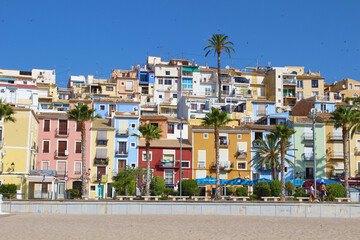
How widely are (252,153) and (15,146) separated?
28374 millimetres

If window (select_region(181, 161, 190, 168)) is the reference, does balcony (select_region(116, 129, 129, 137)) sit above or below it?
above

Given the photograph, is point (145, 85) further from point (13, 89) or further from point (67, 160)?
point (67, 160)

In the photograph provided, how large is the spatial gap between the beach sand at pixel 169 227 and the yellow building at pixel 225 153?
88.0 feet

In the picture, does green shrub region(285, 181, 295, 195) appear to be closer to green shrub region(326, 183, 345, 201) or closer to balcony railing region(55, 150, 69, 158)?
green shrub region(326, 183, 345, 201)

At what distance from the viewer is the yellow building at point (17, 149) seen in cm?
5194

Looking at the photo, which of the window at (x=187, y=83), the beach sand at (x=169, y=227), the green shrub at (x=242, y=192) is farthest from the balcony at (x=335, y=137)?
the window at (x=187, y=83)

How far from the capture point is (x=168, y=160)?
207ft

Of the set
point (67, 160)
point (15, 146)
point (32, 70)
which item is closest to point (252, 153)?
point (67, 160)

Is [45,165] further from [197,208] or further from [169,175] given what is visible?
[197,208]

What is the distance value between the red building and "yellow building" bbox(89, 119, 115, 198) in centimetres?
374

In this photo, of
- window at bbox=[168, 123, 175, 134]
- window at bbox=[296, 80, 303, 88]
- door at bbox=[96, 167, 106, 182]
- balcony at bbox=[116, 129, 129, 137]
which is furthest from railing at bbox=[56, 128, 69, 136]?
window at bbox=[296, 80, 303, 88]

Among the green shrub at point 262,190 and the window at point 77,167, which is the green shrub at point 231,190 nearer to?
the green shrub at point 262,190

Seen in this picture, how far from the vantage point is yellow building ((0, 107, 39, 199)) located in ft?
170

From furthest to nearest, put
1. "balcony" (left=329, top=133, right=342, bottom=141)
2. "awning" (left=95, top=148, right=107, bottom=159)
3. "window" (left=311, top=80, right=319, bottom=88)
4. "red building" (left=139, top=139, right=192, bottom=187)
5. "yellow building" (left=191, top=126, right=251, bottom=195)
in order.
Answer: "window" (left=311, top=80, right=319, bottom=88) < "balcony" (left=329, top=133, right=342, bottom=141) < "yellow building" (left=191, top=126, right=251, bottom=195) < "red building" (left=139, top=139, right=192, bottom=187) < "awning" (left=95, top=148, right=107, bottom=159)
